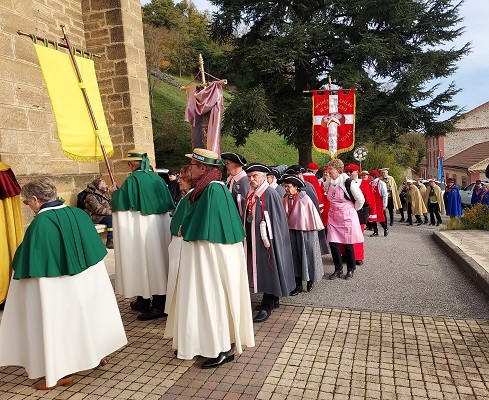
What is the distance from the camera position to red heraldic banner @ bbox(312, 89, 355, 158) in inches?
469

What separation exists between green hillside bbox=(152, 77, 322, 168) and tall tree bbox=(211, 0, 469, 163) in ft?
12.4

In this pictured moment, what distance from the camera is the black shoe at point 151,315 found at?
16.3ft

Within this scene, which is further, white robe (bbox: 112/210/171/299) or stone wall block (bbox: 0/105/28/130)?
stone wall block (bbox: 0/105/28/130)

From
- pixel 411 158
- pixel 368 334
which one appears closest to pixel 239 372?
pixel 368 334

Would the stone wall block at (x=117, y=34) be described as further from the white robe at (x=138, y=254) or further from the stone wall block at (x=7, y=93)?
the white robe at (x=138, y=254)

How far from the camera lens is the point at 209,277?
357cm

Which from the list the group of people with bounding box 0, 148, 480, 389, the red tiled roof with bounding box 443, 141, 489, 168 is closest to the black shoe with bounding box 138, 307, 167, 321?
the group of people with bounding box 0, 148, 480, 389

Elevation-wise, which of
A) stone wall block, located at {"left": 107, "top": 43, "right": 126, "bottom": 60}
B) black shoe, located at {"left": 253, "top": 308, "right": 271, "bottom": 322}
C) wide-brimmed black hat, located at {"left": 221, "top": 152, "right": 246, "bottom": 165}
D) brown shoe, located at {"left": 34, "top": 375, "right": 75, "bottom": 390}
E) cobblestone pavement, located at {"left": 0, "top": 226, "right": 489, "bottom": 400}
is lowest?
cobblestone pavement, located at {"left": 0, "top": 226, "right": 489, "bottom": 400}

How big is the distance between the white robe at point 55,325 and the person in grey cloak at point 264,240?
1.87 meters

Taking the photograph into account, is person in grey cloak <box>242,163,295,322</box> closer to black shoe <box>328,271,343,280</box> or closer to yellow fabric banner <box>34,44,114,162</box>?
black shoe <box>328,271,343,280</box>

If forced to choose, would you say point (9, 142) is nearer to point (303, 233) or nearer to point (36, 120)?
point (36, 120)

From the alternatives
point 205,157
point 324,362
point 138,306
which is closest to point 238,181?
point 205,157

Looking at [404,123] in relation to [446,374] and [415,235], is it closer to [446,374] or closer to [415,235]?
[415,235]

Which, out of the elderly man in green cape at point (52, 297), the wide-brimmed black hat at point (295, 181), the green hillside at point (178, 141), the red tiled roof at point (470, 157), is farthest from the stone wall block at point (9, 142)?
the red tiled roof at point (470, 157)
